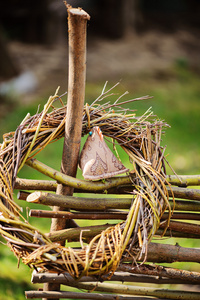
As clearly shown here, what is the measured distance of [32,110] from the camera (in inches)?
178

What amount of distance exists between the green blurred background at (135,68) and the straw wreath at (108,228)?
7.03 feet

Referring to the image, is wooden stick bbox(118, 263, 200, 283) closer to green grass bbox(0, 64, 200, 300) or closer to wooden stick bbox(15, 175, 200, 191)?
wooden stick bbox(15, 175, 200, 191)

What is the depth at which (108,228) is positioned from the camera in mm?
1354

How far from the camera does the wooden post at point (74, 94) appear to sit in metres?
1.34

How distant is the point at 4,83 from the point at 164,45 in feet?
8.33

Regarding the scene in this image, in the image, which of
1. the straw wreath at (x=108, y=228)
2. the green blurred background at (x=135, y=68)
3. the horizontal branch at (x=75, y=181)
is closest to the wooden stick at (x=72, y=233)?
A: the straw wreath at (x=108, y=228)

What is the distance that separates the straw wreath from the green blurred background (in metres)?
2.14

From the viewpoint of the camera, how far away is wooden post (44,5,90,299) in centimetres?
134

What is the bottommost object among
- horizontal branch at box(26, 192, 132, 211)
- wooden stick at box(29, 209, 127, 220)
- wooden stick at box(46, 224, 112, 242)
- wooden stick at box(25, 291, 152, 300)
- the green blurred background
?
wooden stick at box(25, 291, 152, 300)

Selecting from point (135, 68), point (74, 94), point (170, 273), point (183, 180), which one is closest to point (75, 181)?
point (74, 94)

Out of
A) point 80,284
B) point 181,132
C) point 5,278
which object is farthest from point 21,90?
point 80,284

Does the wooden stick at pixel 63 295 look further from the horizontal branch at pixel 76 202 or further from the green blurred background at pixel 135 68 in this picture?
the green blurred background at pixel 135 68

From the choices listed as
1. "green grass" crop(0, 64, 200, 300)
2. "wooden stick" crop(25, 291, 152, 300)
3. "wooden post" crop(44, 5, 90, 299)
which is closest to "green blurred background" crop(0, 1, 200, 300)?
"green grass" crop(0, 64, 200, 300)

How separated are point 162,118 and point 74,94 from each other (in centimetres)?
321
